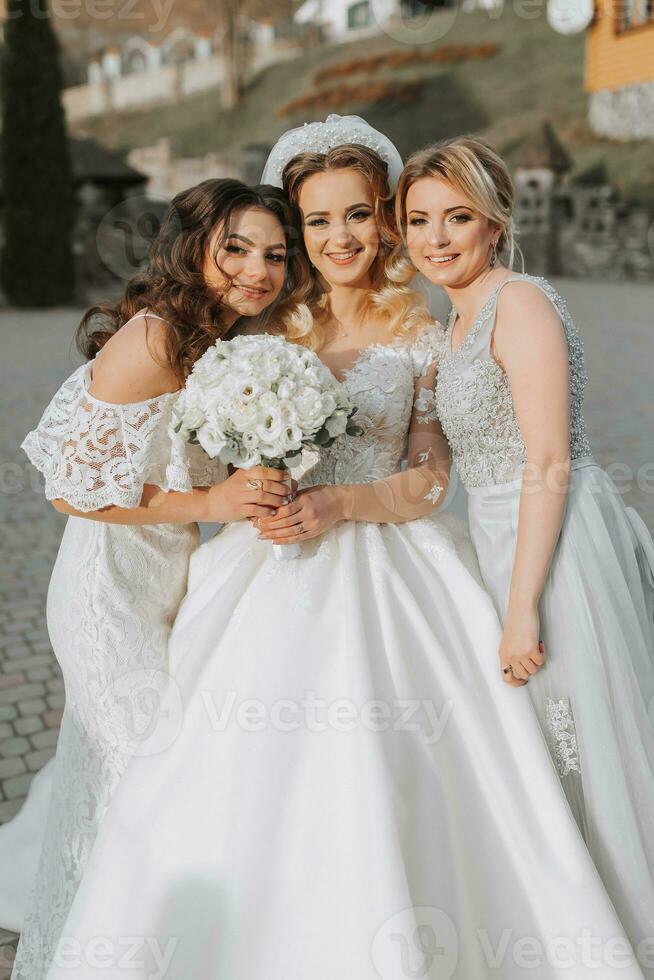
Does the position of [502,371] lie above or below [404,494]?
above

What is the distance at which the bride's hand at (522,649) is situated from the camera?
2.48 metres

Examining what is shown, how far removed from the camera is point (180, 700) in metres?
2.52

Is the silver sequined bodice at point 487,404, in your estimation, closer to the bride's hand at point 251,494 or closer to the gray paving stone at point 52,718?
the bride's hand at point 251,494

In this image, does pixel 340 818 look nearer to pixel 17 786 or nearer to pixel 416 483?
pixel 416 483

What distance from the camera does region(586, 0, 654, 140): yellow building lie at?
84.5 feet

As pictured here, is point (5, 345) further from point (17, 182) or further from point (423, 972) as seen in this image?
point (423, 972)

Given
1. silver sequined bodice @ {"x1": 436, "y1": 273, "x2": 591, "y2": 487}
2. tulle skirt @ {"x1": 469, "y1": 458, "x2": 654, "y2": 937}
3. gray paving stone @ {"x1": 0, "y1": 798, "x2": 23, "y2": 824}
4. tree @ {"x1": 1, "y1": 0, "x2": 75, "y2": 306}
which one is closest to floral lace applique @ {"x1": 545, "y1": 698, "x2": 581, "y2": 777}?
tulle skirt @ {"x1": 469, "y1": 458, "x2": 654, "y2": 937}

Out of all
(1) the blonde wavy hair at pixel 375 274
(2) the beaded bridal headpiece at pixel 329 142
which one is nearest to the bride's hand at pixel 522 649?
(1) the blonde wavy hair at pixel 375 274

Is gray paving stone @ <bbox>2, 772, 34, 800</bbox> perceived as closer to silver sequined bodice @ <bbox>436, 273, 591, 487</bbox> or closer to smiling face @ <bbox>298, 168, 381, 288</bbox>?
silver sequined bodice @ <bbox>436, 273, 591, 487</bbox>

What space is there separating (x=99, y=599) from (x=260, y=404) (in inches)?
39.0

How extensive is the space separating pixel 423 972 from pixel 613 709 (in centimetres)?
91

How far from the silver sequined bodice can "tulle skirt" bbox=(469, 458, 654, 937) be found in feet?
0.28

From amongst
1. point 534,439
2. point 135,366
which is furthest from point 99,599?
point 534,439

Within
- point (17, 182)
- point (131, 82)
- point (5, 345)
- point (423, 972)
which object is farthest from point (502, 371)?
point (131, 82)
